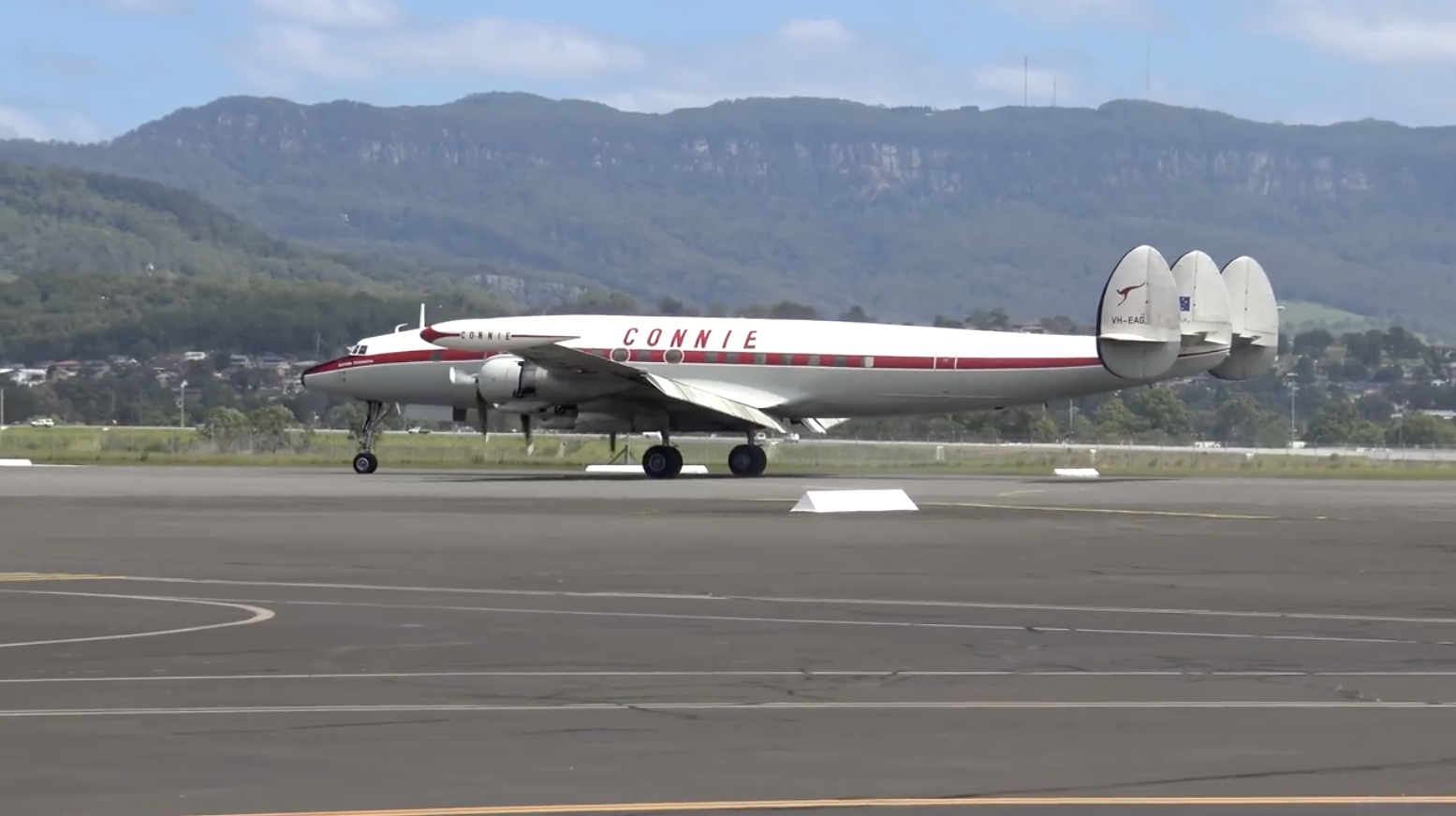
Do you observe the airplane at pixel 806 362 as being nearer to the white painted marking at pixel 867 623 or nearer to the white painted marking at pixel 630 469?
the white painted marking at pixel 630 469

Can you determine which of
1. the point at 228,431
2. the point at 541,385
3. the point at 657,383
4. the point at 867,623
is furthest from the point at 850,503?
the point at 228,431

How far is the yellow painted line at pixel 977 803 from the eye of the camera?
1002 centimetres

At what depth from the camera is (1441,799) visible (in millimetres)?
10164

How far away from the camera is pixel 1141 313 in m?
49.7

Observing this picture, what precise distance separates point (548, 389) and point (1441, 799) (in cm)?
4118

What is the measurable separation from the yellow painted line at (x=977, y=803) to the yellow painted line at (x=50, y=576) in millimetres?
13763

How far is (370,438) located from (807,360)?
11.7 meters

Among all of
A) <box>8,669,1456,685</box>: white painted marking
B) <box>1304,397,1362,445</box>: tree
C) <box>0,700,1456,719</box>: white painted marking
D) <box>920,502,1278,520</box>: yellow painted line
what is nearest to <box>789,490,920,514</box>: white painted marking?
<box>920,502,1278,520</box>: yellow painted line

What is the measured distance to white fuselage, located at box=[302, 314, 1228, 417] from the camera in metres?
51.1

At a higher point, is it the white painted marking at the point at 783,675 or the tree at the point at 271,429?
the tree at the point at 271,429

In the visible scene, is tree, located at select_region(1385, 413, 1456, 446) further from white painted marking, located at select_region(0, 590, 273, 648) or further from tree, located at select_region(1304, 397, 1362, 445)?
white painted marking, located at select_region(0, 590, 273, 648)

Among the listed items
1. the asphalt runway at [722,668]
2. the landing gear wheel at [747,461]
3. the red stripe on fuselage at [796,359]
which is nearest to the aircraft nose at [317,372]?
the red stripe on fuselage at [796,359]

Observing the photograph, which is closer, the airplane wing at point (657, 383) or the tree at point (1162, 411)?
the airplane wing at point (657, 383)

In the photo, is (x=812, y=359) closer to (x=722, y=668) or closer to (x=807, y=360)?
(x=807, y=360)
